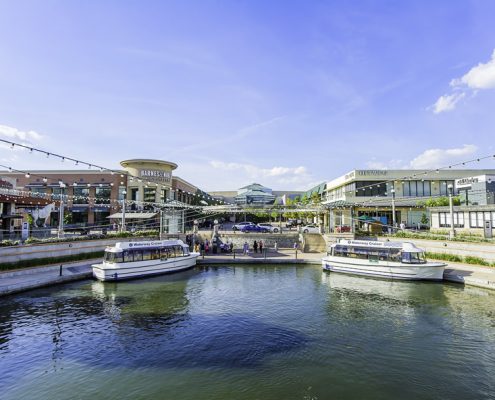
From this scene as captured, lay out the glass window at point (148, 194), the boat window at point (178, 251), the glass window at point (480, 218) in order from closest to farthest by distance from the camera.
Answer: the boat window at point (178, 251) < the glass window at point (480, 218) < the glass window at point (148, 194)

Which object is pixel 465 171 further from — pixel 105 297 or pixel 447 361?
pixel 105 297

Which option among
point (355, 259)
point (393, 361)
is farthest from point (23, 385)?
point (355, 259)

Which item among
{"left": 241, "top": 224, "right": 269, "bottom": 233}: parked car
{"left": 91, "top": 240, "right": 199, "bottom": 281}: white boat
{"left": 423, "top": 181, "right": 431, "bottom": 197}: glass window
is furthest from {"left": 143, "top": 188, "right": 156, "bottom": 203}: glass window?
{"left": 423, "top": 181, "right": 431, "bottom": 197}: glass window

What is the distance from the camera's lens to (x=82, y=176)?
6912 centimetres

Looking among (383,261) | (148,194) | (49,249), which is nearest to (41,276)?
(49,249)

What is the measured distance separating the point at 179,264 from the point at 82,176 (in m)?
48.1

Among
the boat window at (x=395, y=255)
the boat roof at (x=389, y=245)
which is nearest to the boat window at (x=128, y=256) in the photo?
the boat roof at (x=389, y=245)

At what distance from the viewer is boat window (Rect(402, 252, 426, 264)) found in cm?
2756

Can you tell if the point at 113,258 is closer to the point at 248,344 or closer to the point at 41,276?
the point at 41,276

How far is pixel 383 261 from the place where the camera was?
29.0 meters

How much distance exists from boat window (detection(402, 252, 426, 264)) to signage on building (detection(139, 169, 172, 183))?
51798 mm

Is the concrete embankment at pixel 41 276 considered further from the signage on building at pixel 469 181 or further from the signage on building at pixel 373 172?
the signage on building at pixel 373 172

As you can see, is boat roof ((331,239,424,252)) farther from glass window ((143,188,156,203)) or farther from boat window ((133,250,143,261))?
glass window ((143,188,156,203))

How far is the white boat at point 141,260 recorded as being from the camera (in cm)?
2738
